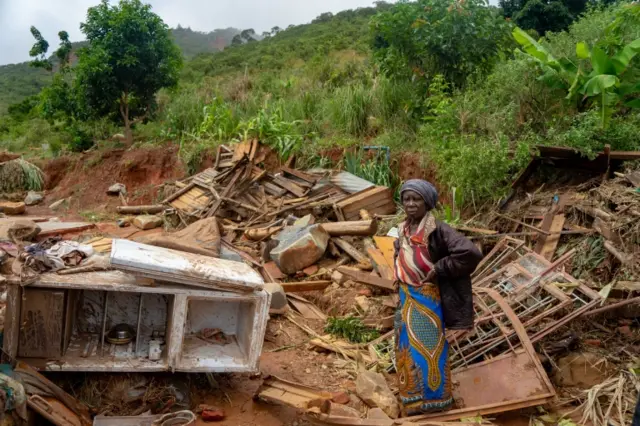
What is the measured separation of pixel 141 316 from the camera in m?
4.62

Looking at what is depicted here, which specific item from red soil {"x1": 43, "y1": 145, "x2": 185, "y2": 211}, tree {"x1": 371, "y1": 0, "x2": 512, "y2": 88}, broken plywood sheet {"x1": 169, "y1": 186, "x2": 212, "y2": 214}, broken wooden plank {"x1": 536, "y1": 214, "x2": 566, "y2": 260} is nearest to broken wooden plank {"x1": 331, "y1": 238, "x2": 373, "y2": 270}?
broken wooden plank {"x1": 536, "y1": 214, "x2": 566, "y2": 260}

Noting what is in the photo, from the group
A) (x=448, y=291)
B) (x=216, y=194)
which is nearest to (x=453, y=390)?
(x=448, y=291)

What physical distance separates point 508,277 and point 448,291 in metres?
1.68

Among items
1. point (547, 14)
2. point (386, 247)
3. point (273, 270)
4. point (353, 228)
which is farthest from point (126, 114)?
point (547, 14)

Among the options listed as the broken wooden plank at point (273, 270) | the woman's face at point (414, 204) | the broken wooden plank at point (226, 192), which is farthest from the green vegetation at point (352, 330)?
the broken wooden plank at point (226, 192)

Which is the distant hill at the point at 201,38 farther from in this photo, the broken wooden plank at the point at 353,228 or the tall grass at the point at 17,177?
the broken wooden plank at the point at 353,228

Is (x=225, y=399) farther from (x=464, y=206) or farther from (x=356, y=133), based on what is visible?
(x=356, y=133)

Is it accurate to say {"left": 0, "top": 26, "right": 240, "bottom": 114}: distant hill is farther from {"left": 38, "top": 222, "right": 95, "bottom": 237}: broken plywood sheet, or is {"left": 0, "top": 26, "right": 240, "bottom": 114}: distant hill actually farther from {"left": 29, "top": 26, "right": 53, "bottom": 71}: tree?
{"left": 38, "top": 222, "right": 95, "bottom": 237}: broken plywood sheet

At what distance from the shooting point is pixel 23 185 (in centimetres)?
1554

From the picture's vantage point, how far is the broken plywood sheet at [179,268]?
12.2ft

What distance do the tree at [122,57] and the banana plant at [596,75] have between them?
1028 cm

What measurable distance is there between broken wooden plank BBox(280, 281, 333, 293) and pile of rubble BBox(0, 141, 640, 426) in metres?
0.02

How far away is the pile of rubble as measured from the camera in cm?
406

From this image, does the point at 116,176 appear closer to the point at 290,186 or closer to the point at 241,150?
the point at 241,150
